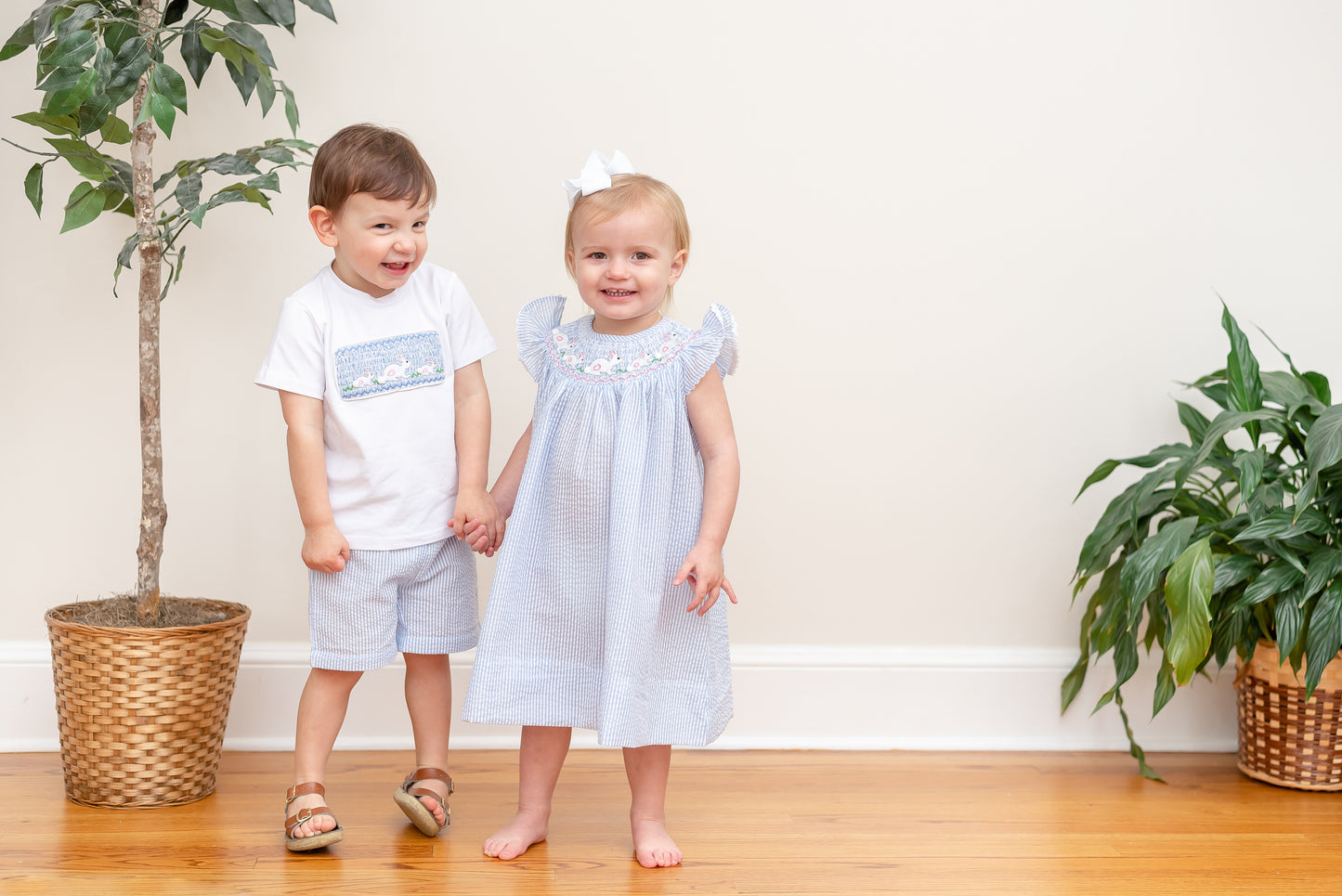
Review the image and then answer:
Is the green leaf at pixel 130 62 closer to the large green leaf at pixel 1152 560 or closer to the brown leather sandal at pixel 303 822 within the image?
the brown leather sandal at pixel 303 822

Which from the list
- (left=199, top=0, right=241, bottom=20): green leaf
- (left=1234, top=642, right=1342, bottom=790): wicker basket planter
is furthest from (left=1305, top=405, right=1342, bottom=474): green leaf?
(left=199, top=0, right=241, bottom=20): green leaf

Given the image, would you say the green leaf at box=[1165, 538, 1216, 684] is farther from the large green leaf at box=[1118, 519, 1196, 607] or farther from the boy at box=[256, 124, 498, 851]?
the boy at box=[256, 124, 498, 851]

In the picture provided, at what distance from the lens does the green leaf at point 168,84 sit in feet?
5.08

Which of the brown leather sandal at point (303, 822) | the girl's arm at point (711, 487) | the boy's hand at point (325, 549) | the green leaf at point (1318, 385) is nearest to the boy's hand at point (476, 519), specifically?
the boy's hand at point (325, 549)

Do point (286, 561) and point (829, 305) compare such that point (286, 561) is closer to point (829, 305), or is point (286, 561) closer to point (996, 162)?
point (829, 305)

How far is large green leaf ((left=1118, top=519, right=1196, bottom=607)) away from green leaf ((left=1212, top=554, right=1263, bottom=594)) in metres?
0.07

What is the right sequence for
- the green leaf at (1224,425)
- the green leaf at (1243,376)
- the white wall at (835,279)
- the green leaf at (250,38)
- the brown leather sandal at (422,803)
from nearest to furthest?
the brown leather sandal at (422,803) < the green leaf at (250,38) < the green leaf at (1224,425) < the green leaf at (1243,376) < the white wall at (835,279)

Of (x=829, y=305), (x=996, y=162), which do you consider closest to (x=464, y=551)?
(x=829, y=305)

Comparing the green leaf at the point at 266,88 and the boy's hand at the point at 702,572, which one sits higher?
the green leaf at the point at 266,88

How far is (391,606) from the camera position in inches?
63.8

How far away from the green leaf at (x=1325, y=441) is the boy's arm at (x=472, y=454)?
3.96 feet

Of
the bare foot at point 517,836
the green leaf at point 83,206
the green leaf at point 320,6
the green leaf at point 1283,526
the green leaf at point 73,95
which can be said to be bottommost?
the bare foot at point 517,836

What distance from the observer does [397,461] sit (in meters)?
1.59

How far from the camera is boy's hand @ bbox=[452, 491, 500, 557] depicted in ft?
5.27
